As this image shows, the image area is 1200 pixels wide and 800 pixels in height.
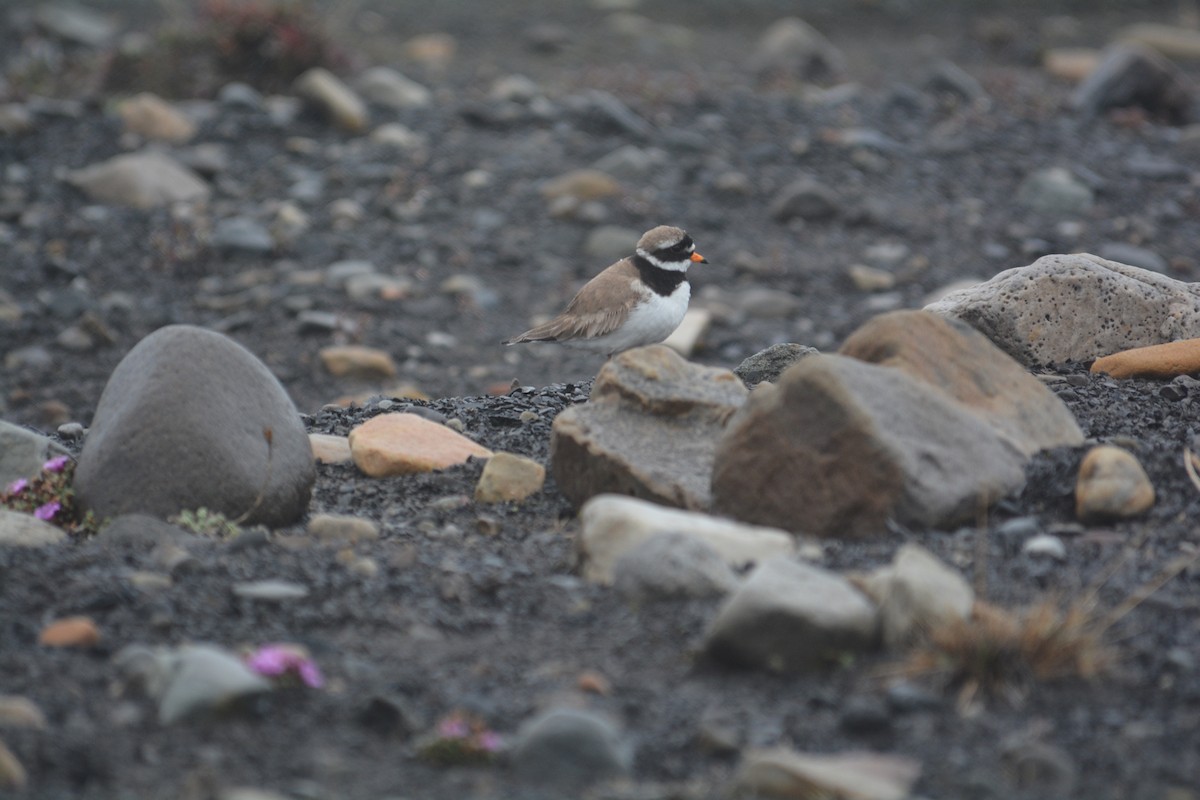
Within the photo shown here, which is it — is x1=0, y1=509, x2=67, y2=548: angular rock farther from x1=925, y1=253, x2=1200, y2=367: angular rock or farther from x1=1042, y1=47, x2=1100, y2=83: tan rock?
x1=1042, y1=47, x2=1100, y2=83: tan rock

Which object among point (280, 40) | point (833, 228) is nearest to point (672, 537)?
point (833, 228)

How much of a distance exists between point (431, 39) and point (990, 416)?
1386 centimetres

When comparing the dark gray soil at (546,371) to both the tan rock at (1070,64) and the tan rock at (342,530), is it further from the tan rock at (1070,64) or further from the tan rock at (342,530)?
the tan rock at (1070,64)

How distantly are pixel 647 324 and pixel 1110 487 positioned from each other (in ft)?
9.93

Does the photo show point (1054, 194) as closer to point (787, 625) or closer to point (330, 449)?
point (330, 449)

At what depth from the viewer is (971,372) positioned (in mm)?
6074

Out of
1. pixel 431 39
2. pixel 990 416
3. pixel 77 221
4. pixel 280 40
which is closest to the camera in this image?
pixel 990 416

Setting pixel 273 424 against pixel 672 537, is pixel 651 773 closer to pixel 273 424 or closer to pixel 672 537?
pixel 672 537

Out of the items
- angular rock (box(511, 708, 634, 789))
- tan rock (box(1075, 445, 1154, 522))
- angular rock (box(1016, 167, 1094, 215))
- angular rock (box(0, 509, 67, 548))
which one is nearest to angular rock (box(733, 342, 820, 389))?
tan rock (box(1075, 445, 1154, 522))

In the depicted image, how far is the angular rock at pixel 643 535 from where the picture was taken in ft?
16.8

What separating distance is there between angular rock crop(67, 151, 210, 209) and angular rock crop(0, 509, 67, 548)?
769 centimetres

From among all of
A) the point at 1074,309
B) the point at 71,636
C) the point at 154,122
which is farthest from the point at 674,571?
the point at 154,122

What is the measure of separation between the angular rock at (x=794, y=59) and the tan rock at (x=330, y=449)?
10733mm

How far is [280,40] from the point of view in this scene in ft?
49.8
